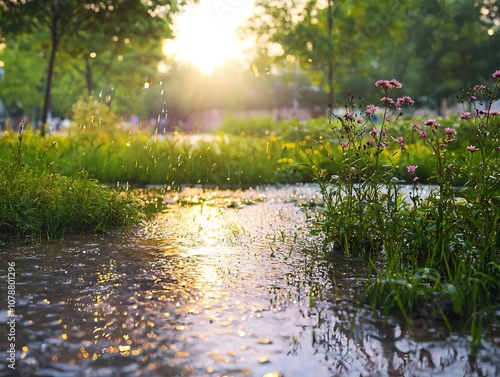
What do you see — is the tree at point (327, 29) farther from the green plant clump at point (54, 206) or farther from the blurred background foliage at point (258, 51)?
the green plant clump at point (54, 206)

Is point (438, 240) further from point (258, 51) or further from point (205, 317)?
point (258, 51)

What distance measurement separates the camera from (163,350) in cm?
286

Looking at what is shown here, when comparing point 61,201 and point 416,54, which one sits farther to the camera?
point 416,54

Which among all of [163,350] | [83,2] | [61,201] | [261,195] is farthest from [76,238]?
[83,2]

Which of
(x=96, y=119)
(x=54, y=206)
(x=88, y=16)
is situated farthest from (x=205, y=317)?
(x=88, y=16)

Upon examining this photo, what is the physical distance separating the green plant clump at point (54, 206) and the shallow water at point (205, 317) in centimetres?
37

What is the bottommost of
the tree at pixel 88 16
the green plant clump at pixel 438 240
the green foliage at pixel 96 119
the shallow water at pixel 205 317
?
the shallow water at pixel 205 317

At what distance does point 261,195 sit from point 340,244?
4120 millimetres

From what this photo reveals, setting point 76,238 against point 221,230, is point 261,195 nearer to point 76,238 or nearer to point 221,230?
point 221,230

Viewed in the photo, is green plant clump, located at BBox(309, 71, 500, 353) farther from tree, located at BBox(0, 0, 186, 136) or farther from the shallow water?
tree, located at BBox(0, 0, 186, 136)

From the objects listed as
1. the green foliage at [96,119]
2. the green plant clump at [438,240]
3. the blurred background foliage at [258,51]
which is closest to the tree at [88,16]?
the blurred background foliage at [258,51]

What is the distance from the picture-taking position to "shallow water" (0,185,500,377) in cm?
271

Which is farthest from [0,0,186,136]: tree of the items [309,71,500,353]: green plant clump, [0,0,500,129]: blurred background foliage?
[309,71,500,353]: green plant clump

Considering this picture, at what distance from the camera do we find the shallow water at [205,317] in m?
2.71
